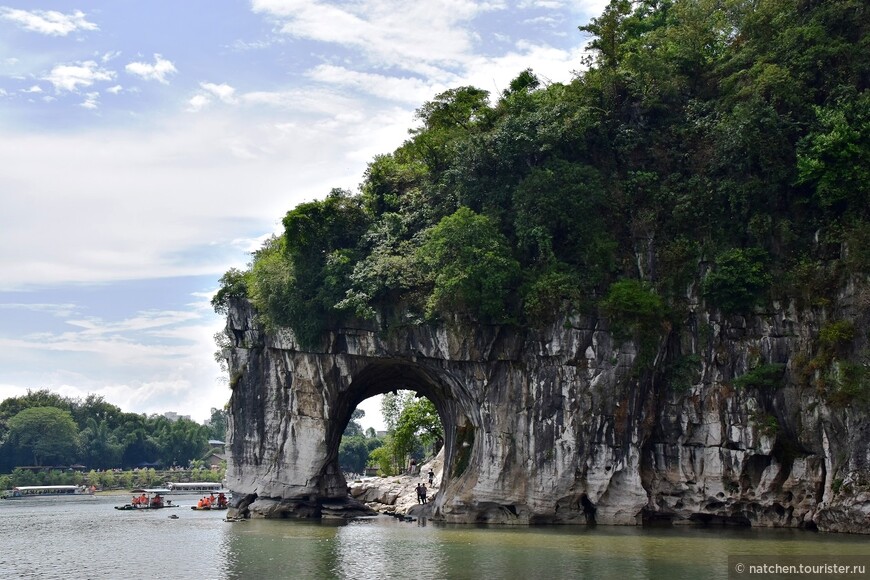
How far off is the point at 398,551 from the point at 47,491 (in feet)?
194

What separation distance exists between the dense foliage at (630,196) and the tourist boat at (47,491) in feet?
145

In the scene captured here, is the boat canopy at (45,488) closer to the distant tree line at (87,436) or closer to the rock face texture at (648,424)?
the distant tree line at (87,436)

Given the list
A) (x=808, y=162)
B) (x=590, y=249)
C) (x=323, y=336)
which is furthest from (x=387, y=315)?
(x=808, y=162)

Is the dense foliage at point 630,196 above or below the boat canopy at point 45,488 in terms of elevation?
above

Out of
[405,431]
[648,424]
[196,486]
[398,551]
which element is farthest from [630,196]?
[196,486]

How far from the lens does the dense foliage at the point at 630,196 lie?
86.5 feet

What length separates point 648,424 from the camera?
88.9ft

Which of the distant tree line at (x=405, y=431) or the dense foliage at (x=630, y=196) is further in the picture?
the distant tree line at (x=405, y=431)

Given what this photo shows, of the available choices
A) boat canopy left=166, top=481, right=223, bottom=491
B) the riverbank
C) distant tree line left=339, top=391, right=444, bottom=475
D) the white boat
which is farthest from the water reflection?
the white boat

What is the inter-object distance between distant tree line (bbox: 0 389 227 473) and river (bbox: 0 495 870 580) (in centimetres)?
4883

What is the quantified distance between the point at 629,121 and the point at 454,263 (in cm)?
820

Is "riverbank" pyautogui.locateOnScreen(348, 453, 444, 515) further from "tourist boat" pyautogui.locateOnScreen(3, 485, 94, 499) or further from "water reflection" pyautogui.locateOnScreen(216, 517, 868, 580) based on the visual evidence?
"tourist boat" pyautogui.locateOnScreen(3, 485, 94, 499)

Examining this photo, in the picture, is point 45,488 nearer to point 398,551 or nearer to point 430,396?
point 430,396

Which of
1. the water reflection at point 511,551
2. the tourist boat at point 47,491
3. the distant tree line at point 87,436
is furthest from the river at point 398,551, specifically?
the distant tree line at point 87,436
